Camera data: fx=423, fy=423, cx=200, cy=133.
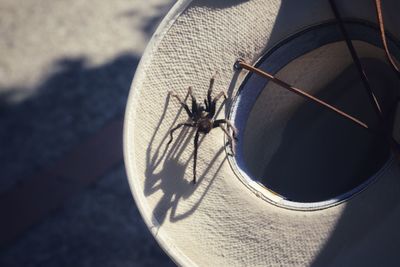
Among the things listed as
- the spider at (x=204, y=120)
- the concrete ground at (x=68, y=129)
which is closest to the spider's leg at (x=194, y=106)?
the spider at (x=204, y=120)

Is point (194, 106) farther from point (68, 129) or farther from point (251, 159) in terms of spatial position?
point (68, 129)

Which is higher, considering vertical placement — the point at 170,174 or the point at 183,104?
the point at 183,104

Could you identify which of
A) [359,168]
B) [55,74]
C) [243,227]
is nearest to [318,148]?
[359,168]

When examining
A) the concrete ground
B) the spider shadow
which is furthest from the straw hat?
the concrete ground

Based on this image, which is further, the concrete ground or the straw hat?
the concrete ground

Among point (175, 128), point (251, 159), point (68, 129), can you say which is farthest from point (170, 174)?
point (68, 129)

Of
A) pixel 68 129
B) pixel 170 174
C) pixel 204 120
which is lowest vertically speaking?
pixel 68 129

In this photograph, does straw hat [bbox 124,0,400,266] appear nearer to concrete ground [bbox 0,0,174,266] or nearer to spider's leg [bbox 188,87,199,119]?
spider's leg [bbox 188,87,199,119]
